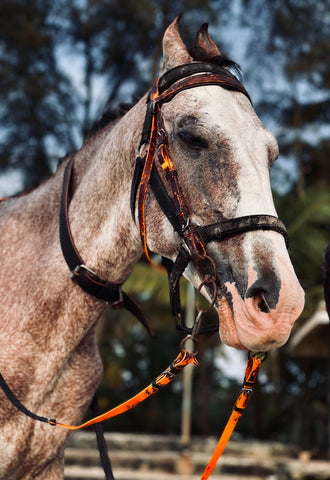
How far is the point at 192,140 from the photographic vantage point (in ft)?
8.05

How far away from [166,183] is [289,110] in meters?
18.3

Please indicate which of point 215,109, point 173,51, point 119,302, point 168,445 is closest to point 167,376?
point 119,302

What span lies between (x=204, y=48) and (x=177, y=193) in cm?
88

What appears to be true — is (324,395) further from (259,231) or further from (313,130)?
(259,231)

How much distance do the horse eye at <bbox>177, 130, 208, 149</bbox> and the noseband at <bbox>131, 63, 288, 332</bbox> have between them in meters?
0.09

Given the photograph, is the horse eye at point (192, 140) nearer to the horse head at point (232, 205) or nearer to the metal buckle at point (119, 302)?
the horse head at point (232, 205)

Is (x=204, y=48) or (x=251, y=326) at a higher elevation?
(x=204, y=48)

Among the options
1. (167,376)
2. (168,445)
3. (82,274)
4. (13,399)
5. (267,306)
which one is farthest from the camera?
(168,445)

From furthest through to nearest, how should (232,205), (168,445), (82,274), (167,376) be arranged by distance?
1. (168,445)
2. (82,274)
3. (167,376)
4. (232,205)

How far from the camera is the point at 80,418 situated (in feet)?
9.68

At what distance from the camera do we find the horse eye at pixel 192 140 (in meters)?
2.42

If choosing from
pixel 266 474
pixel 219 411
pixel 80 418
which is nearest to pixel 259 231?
pixel 80 418

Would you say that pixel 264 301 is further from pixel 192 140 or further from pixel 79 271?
pixel 79 271

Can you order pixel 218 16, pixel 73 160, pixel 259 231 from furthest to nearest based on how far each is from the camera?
pixel 218 16 < pixel 73 160 < pixel 259 231
